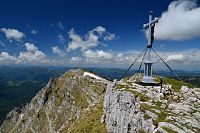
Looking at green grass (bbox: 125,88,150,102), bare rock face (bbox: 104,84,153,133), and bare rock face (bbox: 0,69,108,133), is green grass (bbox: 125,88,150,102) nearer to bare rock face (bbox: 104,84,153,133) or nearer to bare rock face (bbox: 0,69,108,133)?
bare rock face (bbox: 104,84,153,133)

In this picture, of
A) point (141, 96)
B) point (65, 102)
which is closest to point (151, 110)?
point (141, 96)

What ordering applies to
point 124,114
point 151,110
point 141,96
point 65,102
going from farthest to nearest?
point 65,102 < point 141,96 < point 124,114 < point 151,110

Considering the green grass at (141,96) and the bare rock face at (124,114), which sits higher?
the green grass at (141,96)

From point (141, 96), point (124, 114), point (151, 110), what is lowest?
point (124, 114)

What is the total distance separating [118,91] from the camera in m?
36.1

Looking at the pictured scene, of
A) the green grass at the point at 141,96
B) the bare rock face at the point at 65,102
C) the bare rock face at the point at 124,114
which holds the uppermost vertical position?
the green grass at the point at 141,96

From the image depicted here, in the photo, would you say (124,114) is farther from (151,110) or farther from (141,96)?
(151,110)

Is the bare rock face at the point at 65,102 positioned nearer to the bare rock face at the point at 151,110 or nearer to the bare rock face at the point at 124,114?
the bare rock face at the point at 124,114

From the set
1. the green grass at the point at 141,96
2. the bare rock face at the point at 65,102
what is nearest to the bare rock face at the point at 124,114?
the green grass at the point at 141,96

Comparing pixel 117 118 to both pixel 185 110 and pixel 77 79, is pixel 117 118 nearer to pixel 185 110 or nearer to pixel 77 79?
pixel 185 110

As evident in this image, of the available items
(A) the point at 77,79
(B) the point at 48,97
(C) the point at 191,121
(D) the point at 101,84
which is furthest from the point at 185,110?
(B) the point at 48,97

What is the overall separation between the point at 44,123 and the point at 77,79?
39.7 meters

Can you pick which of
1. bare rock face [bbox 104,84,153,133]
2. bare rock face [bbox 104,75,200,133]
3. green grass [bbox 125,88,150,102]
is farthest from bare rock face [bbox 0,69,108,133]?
green grass [bbox 125,88,150,102]

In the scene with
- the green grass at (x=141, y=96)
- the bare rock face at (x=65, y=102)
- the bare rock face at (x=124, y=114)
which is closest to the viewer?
the bare rock face at (x=124, y=114)
